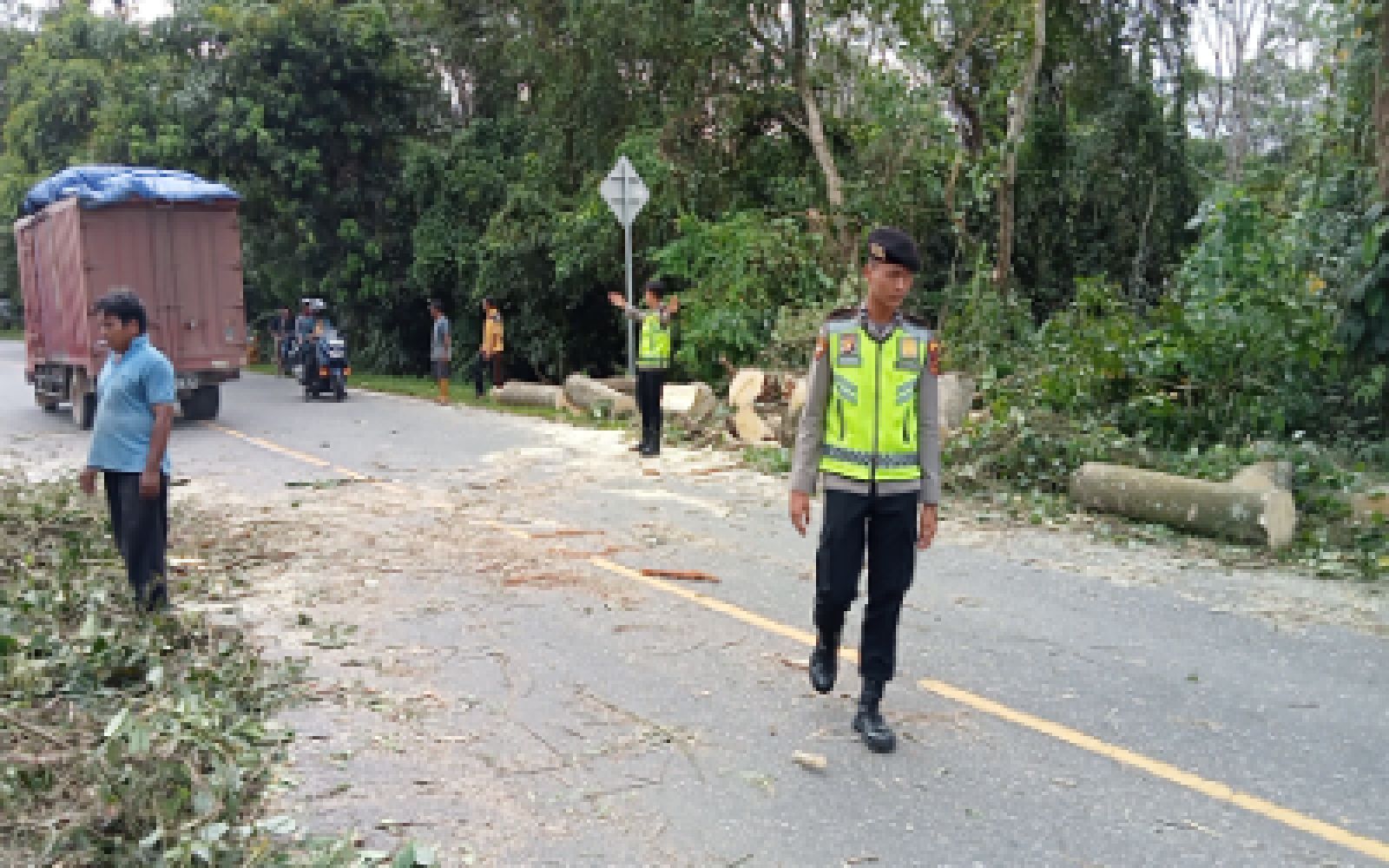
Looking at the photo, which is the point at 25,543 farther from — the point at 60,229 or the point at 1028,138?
the point at 1028,138

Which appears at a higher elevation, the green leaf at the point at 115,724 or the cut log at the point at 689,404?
the cut log at the point at 689,404

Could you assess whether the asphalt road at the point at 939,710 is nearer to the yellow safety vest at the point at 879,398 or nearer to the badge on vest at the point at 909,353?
the yellow safety vest at the point at 879,398

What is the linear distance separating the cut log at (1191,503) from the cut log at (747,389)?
5035mm

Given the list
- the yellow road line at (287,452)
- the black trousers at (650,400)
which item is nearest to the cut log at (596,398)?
the black trousers at (650,400)

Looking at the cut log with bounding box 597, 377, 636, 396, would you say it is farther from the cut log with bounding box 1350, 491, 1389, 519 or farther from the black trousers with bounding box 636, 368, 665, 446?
the cut log with bounding box 1350, 491, 1389, 519

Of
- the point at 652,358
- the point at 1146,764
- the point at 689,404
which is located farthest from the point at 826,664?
the point at 689,404

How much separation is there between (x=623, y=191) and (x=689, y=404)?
3.57 metres

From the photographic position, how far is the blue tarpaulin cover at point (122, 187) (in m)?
15.1

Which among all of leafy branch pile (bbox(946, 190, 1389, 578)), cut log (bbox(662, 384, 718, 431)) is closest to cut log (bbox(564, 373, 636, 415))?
cut log (bbox(662, 384, 718, 431))

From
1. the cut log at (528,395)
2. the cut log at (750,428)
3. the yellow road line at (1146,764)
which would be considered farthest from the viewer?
the cut log at (528,395)

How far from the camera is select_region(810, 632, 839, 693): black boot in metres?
5.12

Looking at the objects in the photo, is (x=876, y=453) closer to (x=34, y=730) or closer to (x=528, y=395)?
(x=34, y=730)

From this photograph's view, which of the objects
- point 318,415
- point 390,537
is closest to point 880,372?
point 390,537

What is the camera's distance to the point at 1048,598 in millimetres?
6922
